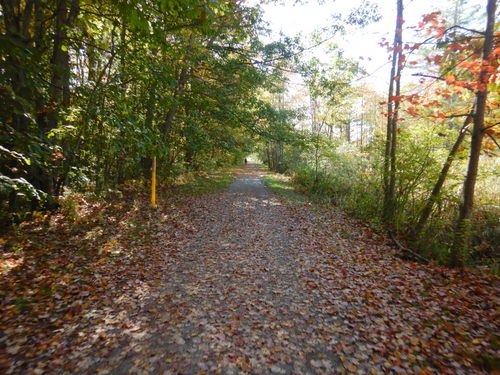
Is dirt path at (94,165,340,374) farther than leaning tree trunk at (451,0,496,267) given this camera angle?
No

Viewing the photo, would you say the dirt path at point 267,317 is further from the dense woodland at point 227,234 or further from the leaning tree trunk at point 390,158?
the leaning tree trunk at point 390,158

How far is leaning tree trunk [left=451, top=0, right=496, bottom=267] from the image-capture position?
468 centimetres

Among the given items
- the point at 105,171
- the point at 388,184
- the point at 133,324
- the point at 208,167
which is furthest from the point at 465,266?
the point at 208,167

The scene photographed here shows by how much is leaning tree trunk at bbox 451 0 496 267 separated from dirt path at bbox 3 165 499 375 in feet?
2.08

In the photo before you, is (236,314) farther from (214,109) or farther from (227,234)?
(214,109)

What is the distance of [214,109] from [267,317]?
34.4 feet

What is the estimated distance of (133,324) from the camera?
11.7ft

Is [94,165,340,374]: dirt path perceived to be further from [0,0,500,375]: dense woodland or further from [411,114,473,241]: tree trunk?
[411,114,473,241]: tree trunk

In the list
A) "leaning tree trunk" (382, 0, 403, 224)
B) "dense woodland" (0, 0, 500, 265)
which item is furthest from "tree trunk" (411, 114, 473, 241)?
"leaning tree trunk" (382, 0, 403, 224)

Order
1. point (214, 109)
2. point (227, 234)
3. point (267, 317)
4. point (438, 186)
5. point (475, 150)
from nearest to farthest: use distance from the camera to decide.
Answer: point (267, 317)
point (475, 150)
point (438, 186)
point (227, 234)
point (214, 109)

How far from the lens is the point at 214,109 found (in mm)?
12430

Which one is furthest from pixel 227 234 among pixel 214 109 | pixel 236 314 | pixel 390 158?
pixel 214 109

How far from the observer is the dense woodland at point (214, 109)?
4.51m

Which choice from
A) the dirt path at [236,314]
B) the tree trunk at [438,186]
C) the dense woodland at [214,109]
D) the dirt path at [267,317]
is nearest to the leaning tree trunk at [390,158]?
the dense woodland at [214,109]
